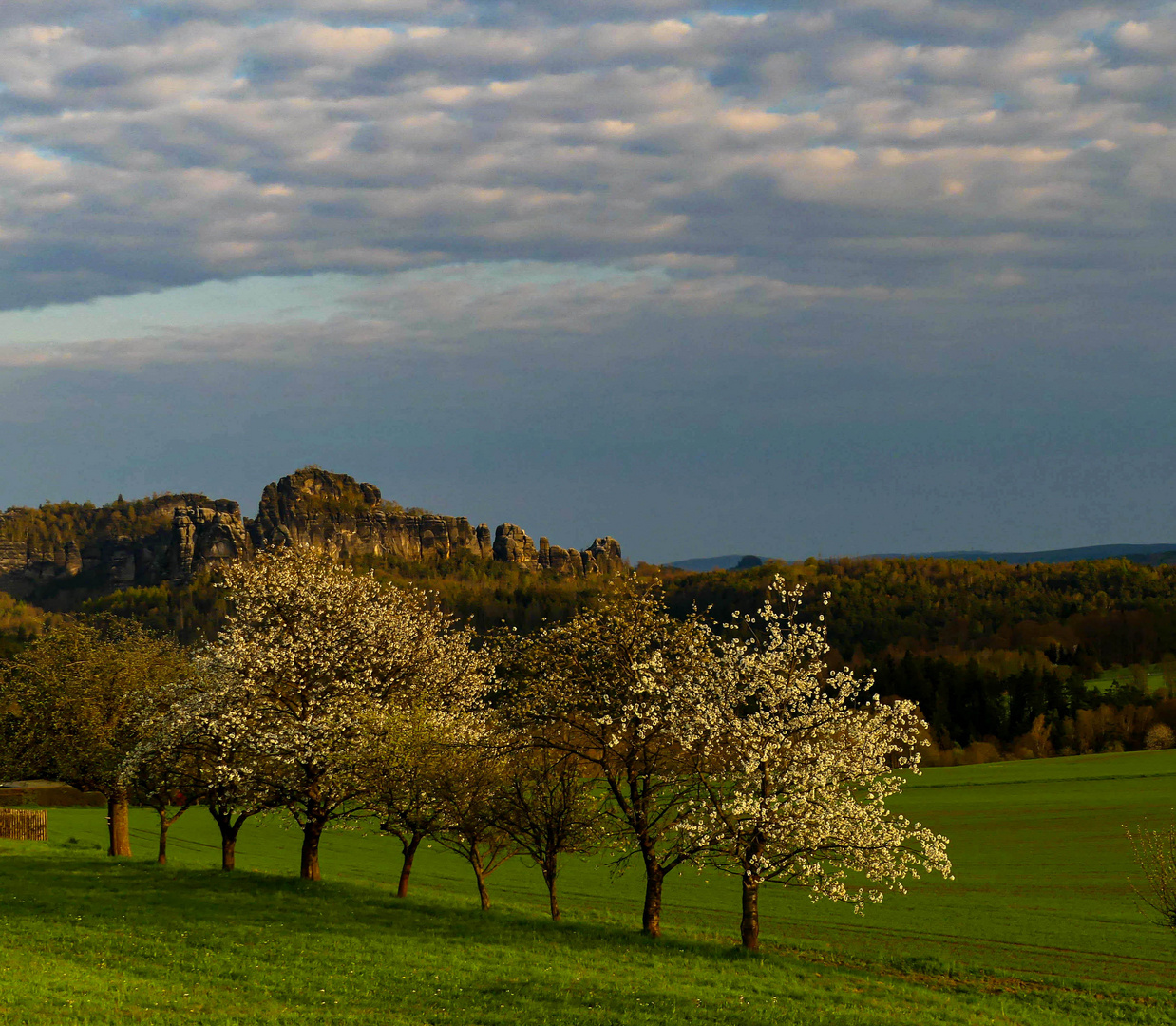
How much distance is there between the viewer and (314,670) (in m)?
39.4

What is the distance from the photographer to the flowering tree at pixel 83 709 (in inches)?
1801

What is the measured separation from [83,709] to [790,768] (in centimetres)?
3228

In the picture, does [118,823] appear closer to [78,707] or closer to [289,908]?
[78,707]

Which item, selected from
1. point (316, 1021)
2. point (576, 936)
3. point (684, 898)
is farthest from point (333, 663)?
point (684, 898)

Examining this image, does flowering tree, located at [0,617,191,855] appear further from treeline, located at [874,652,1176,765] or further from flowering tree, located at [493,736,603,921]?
treeline, located at [874,652,1176,765]

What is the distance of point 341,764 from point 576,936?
10.4 metres

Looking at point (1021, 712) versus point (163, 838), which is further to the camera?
point (1021, 712)

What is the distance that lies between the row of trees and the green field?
264 cm

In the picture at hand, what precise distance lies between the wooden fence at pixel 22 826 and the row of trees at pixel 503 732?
33.5 ft

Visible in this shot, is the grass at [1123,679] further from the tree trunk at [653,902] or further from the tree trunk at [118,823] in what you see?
the tree trunk at [118,823]

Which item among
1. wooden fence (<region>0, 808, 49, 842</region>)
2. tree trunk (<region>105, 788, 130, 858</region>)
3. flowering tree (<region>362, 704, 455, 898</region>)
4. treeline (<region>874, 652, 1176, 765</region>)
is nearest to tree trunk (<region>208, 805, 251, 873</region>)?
tree trunk (<region>105, 788, 130, 858</region>)

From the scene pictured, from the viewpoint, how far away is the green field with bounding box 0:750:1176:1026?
22875 millimetres

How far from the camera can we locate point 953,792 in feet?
317

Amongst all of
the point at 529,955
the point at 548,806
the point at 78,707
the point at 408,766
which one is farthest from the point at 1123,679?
the point at 529,955
